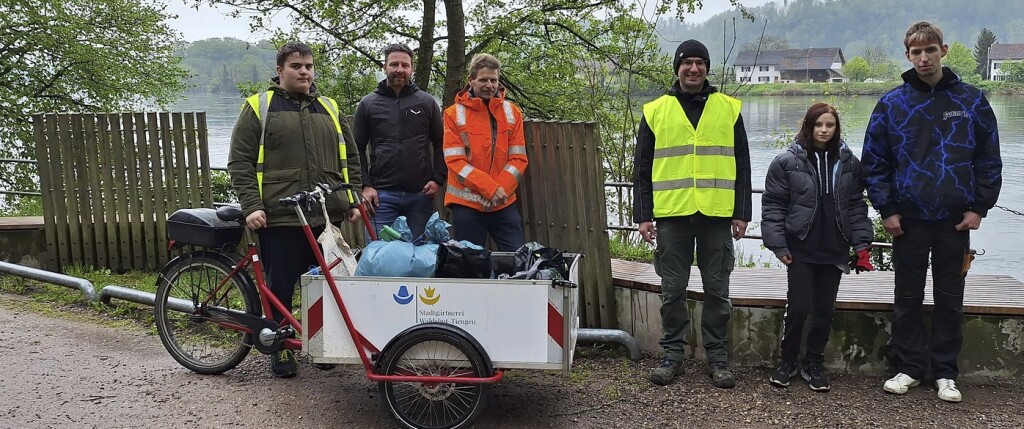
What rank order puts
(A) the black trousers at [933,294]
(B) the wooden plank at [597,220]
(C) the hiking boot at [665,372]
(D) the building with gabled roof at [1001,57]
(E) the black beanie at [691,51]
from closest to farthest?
(A) the black trousers at [933,294] → (E) the black beanie at [691,51] → (C) the hiking boot at [665,372] → (B) the wooden plank at [597,220] → (D) the building with gabled roof at [1001,57]

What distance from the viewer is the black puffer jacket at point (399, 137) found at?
195 inches

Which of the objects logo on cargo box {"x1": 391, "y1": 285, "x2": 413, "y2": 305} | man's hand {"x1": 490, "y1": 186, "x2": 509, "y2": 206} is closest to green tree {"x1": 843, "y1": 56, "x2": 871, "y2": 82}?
man's hand {"x1": 490, "y1": 186, "x2": 509, "y2": 206}

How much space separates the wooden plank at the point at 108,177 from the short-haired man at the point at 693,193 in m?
4.73

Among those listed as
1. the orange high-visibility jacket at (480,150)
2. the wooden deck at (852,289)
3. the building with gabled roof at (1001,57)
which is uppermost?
the building with gabled roof at (1001,57)

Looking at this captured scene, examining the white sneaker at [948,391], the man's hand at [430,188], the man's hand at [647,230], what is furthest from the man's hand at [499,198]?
the white sneaker at [948,391]

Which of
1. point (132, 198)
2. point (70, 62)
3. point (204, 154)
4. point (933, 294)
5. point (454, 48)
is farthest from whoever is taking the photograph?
point (70, 62)

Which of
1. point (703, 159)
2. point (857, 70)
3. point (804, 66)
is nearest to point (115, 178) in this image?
point (703, 159)

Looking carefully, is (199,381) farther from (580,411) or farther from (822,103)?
(822,103)

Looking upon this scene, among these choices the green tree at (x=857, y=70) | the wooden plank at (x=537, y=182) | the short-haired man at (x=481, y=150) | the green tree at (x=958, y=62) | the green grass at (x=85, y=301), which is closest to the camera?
the short-haired man at (x=481, y=150)

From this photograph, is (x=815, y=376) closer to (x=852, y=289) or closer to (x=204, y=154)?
(x=852, y=289)

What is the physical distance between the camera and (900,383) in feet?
14.3

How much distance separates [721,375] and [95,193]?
17.8 ft

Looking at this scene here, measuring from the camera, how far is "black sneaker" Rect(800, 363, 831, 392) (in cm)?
440

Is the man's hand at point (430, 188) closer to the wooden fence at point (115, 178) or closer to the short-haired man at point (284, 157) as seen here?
the short-haired man at point (284, 157)
